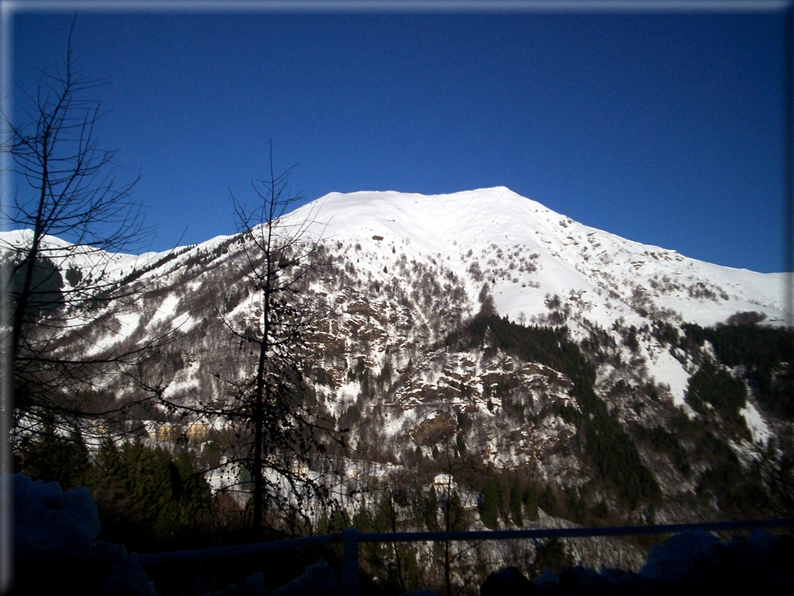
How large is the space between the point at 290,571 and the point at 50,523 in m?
3.10

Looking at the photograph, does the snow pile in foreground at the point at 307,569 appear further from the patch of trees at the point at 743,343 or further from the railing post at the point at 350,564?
the patch of trees at the point at 743,343

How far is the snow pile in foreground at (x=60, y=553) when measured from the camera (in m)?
2.20

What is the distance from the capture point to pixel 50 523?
2.42 meters

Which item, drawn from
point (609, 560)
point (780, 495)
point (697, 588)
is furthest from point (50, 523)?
point (780, 495)

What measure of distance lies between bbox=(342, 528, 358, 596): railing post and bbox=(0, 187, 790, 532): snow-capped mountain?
4070mm

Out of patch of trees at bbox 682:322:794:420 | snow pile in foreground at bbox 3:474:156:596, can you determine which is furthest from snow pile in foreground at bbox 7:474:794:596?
patch of trees at bbox 682:322:794:420

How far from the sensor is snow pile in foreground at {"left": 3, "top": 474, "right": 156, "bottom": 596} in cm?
220

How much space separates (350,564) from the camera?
2.93m

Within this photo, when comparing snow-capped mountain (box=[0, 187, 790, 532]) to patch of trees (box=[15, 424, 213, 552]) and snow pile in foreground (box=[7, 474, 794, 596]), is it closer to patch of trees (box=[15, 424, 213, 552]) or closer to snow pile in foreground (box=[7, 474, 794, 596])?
patch of trees (box=[15, 424, 213, 552])

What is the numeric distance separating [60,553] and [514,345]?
105348 mm

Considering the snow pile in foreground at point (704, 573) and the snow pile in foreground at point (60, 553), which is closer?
the snow pile in foreground at point (60, 553)

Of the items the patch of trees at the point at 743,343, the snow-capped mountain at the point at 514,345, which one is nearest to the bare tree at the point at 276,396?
the snow-capped mountain at the point at 514,345

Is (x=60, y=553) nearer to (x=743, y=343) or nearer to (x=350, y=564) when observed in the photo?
(x=350, y=564)

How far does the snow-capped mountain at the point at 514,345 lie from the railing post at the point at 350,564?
407cm
